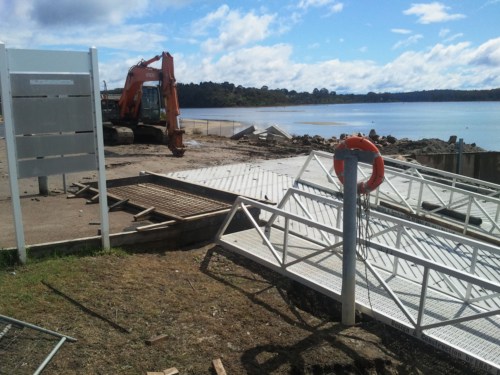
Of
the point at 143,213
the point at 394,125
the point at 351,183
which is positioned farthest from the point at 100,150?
the point at 394,125

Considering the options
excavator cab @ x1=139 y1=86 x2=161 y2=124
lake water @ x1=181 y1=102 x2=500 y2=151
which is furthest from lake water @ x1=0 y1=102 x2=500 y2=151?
excavator cab @ x1=139 y1=86 x2=161 y2=124

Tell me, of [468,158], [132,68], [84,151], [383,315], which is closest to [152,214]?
[84,151]

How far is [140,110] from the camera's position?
23609mm

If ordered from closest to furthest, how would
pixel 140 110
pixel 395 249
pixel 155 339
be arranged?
pixel 155 339 → pixel 395 249 → pixel 140 110

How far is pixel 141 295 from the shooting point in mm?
5043

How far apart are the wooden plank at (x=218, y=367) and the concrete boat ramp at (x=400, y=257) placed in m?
1.80

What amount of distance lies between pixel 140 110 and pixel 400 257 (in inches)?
814

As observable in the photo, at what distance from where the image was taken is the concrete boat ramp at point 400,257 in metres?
4.53


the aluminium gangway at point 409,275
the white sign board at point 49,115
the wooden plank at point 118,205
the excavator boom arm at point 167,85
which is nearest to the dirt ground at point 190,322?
the aluminium gangway at point 409,275

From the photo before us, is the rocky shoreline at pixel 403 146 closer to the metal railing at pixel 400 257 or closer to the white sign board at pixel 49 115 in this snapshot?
the metal railing at pixel 400 257

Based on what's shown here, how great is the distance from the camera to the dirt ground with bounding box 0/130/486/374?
3.91 metres

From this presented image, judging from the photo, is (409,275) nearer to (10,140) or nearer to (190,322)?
(190,322)

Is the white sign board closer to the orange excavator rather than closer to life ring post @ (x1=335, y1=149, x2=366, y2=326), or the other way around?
life ring post @ (x1=335, y1=149, x2=366, y2=326)

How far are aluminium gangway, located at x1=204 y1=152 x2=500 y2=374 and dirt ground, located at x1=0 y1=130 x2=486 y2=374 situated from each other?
0.71 ft
